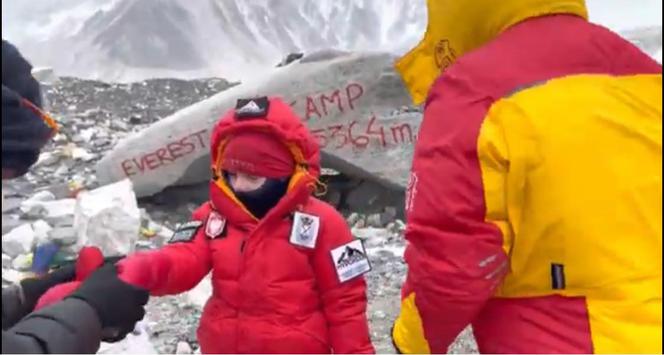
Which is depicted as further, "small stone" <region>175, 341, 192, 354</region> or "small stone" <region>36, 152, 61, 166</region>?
"small stone" <region>36, 152, 61, 166</region>

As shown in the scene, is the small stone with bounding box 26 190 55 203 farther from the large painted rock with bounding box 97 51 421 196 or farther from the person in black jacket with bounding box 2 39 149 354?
the person in black jacket with bounding box 2 39 149 354

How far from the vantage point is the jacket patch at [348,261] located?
250 cm

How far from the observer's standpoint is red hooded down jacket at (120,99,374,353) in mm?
2514

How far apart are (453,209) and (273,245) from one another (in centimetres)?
99

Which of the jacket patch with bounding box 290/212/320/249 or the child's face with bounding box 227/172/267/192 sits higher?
the child's face with bounding box 227/172/267/192

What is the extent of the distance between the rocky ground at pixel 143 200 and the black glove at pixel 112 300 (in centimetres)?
44

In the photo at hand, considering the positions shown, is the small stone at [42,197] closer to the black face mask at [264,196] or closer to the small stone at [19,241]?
the small stone at [19,241]

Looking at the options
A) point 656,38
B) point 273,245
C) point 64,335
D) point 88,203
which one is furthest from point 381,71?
point 64,335

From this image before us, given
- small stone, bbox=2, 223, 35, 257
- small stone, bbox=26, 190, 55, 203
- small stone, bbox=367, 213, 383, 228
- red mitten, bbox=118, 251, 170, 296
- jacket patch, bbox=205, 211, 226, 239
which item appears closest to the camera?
red mitten, bbox=118, 251, 170, 296

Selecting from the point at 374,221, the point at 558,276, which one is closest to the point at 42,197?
the point at 374,221

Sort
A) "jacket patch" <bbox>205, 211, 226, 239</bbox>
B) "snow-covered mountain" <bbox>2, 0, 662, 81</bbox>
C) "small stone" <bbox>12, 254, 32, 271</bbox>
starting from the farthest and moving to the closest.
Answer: "small stone" <bbox>12, 254, 32, 271</bbox>
"jacket patch" <bbox>205, 211, 226, 239</bbox>
"snow-covered mountain" <bbox>2, 0, 662, 81</bbox>

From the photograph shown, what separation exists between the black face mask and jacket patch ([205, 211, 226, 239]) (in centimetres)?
6

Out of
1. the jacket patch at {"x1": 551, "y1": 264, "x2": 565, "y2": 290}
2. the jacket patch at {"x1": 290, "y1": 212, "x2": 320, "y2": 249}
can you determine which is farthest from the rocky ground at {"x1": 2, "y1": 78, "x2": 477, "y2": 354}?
the jacket patch at {"x1": 551, "y1": 264, "x2": 565, "y2": 290}

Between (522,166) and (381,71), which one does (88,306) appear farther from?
(381,71)
